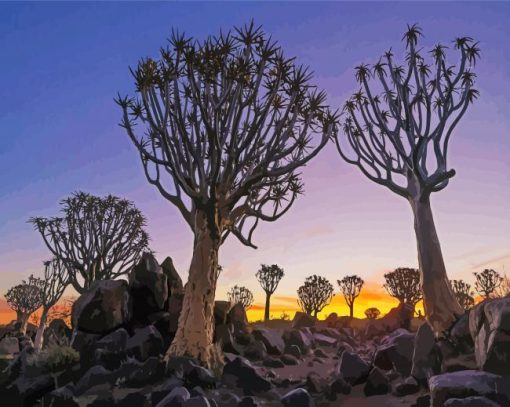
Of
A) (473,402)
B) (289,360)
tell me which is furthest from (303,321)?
(473,402)

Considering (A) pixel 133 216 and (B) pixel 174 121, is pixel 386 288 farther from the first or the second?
(B) pixel 174 121

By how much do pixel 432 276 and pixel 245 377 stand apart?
6.51 metres

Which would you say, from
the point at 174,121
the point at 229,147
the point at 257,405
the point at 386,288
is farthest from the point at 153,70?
the point at 386,288

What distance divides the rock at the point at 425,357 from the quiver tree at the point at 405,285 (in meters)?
24.8

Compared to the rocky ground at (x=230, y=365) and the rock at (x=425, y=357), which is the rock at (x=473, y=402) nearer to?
the rocky ground at (x=230, y=365)

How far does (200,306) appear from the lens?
11.8 meters

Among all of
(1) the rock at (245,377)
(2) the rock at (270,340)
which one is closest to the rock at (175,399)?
(1) the rock at (245,377)

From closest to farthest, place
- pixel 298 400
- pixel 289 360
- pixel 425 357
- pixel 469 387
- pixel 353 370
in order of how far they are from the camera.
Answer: pixel 469 387, pixel 298 400, pixel 425 357, pixel 353 370, pixel 289 360

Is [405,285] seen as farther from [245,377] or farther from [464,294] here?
[245,377]

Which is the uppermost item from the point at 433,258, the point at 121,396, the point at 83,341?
the point at 433,258

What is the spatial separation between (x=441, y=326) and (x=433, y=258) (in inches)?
77.8

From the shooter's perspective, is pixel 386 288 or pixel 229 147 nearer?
pixel 229 147

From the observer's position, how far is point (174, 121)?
12656 millimetres

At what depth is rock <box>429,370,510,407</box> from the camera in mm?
7605
